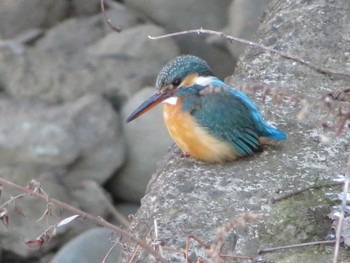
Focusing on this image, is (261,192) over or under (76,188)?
over

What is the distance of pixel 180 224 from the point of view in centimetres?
296

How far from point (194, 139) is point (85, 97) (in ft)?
13.8

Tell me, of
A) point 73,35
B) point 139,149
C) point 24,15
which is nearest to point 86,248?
point 139,149

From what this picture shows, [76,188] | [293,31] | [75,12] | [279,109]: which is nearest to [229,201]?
[279,109]

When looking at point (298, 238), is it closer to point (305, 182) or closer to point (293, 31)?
point (305, 182)

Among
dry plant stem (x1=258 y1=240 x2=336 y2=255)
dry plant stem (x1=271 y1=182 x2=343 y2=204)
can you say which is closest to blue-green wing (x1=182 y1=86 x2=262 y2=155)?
dry plant stem (x1=271 y1=182 x2=343 y2=204)

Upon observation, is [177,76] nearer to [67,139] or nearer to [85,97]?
[67,139]

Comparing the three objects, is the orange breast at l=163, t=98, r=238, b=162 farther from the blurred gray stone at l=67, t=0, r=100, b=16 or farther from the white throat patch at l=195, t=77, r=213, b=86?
the blurred gray stone at l=67, t=0, r=100, b=16

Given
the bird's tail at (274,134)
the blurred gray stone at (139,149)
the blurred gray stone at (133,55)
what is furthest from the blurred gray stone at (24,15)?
the bird's tail at (274,134)

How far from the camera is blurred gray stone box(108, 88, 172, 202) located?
734cm

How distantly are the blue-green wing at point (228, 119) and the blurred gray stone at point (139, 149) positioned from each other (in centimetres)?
386

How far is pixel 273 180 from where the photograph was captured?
313 centimetres

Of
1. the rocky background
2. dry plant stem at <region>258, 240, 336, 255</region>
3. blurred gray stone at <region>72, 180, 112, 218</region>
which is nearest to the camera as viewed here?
dry plant stem at <region>258, 240, 336, 255</region>

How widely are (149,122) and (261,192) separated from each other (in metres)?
4.33
